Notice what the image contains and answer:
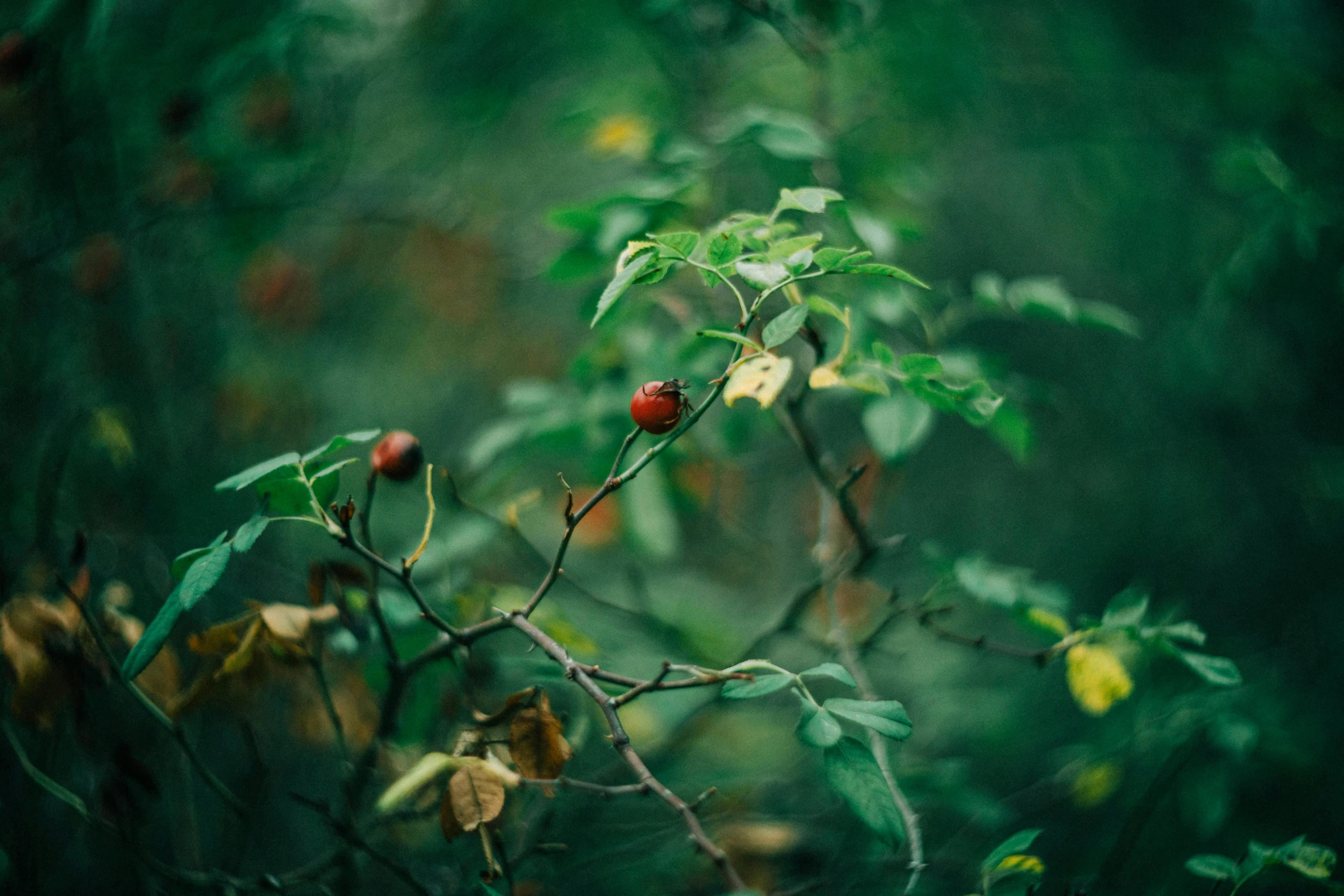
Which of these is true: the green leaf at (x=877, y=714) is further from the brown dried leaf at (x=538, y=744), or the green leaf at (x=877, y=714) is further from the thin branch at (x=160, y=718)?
the thin branch at (x=160, y=718)

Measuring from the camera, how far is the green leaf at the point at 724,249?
1.99ft

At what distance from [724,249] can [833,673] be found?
0.37m

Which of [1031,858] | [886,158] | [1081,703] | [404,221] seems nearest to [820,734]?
[1031,858]

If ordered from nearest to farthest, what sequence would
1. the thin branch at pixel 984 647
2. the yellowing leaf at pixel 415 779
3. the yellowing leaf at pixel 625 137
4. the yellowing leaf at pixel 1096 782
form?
the yellowing leaf at pixel 415 779
the thin branch at pixel 984 647
the yellowing leaf at pixel 625 137
the yellowing leaf at pixel 1096 782

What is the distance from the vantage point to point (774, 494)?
279cm

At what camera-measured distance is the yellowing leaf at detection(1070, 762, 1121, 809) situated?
130cm

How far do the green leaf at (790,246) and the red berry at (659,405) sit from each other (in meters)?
0.14

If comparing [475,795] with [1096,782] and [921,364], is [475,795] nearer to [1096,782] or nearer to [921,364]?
[921,364]

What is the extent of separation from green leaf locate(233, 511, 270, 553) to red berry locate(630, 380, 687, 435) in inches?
13.8

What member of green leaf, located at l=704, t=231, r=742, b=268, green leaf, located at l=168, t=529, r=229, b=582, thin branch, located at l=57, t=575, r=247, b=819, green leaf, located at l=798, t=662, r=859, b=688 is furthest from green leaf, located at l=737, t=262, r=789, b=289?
thin branch, located at l=57, t=575, r=247, b=819

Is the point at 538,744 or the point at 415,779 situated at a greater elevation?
the point at 415,779

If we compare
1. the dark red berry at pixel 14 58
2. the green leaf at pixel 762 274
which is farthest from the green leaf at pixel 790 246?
the dark red berry at pixel 14 58

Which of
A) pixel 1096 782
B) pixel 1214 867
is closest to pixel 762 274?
pixel 1214 867

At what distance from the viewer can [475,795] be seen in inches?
24.9
